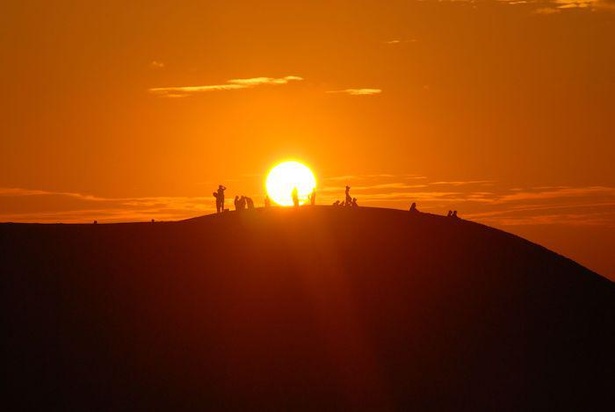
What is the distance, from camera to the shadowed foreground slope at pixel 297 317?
50.5m

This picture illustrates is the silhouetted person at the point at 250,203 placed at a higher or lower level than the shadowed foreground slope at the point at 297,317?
higher

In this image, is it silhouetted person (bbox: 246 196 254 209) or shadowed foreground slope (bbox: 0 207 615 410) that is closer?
shadowed foreground slope (bbox: 0 207 615 410)

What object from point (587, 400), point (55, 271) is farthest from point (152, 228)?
point (587, 400)

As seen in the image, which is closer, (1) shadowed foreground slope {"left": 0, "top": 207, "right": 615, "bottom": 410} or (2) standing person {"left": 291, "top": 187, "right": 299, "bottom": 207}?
(1) shadowed foreground slope {"left": 0, "top": 207, "right": 615, "bottom": 410}

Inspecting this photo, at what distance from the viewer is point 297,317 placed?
54.3 m

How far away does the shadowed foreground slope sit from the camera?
166ft

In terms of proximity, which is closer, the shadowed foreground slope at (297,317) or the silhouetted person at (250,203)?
the shadowed foreground slope at (297,317)

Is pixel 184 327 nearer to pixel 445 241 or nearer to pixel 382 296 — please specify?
pixel 382 296

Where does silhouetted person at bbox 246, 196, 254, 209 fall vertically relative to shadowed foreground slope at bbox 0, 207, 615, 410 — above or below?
above

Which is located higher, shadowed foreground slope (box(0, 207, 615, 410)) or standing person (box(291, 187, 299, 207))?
standing person (box(291, 187, 299, 207))

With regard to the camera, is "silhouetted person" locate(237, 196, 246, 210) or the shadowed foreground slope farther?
"silhouetted person" locate(237, 196, 246, 210)

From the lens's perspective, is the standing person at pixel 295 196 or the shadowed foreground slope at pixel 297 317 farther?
the standing person at pixel 295 196

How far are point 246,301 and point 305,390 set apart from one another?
20.8 ft

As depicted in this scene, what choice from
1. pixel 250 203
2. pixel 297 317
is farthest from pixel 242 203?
pixel 297 317
